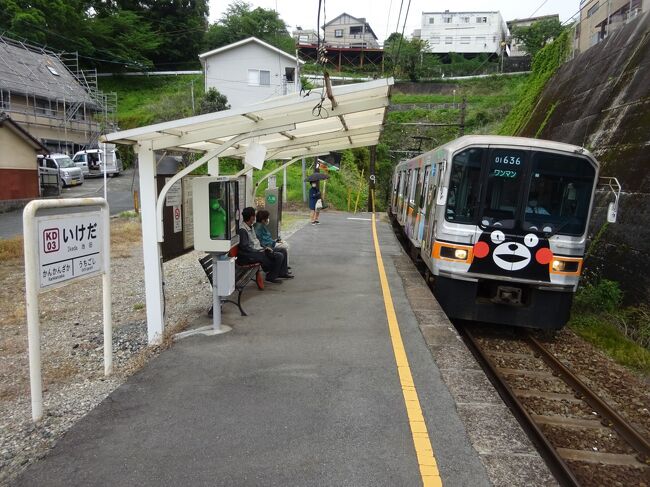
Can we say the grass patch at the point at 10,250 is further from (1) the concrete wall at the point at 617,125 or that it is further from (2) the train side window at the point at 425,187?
(1) the concrete wall at the point at 617,125

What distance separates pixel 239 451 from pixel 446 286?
14.4ft

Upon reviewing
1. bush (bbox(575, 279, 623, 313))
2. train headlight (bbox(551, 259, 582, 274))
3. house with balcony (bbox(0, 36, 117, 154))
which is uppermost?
house with balcony (bbox(0, 36, 117, 154))

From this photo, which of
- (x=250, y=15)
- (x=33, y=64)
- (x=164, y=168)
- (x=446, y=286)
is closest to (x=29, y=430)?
(x=164, y=168)

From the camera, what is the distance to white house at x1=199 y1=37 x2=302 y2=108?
38031 millimetres

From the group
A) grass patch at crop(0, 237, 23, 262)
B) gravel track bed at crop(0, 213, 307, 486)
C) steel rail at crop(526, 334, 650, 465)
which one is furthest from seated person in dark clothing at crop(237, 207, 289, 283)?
grass patch at crop(0, 237, 23, 262)

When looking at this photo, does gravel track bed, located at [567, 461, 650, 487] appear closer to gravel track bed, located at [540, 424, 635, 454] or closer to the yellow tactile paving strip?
gravel track bed, located at [540, 424, 635, 454]

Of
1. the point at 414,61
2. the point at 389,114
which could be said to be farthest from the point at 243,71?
the point at 414,61

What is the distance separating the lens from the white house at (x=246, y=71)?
38031 mm

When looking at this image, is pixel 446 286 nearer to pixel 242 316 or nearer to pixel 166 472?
pixel 242 316

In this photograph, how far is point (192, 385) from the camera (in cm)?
438

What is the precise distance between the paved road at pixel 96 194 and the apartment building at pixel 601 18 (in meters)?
16.2

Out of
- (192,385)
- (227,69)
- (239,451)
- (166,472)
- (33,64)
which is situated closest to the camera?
(166,472)

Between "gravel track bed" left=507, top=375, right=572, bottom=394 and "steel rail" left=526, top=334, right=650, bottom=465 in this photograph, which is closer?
"steel rail" left=526, top=334, right=650, bottom=465

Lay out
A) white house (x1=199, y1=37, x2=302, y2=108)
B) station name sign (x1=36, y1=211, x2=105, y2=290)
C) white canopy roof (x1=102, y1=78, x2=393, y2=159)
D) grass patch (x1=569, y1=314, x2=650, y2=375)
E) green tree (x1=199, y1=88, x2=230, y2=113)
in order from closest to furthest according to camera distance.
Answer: station name sign (x1=36, y1=211, x2=105, y2=290) → white canopy roof (x1=102, y1=78, x2=393, y2=159) → grass patch (x1=569, y1=314, x2=650, y2=375) → green tree (x1=199, y1=88, x2=230, y2=113) → white house (x1=199, y1=37, x2=302, y2=108)
